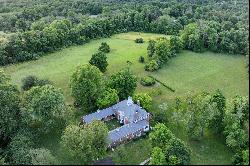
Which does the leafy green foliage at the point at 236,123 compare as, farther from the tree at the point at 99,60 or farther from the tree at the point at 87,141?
the tree at the point at 99,60

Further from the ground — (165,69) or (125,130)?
(125,130)

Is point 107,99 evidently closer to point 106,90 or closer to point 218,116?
point 106,90

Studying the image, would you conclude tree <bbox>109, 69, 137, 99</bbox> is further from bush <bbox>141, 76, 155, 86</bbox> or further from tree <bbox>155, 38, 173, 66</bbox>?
tree <bbox>155, 38, 173, 66</bbox>

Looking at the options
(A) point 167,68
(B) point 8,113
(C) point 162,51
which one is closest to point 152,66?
(A) point 167,68

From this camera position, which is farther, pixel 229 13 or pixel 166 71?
pixel 229 13

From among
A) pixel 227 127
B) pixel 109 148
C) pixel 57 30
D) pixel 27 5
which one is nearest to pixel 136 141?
pixel 109 148

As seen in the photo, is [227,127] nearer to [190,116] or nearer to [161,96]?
[190,116]

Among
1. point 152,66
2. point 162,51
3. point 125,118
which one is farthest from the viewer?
point 162,51
